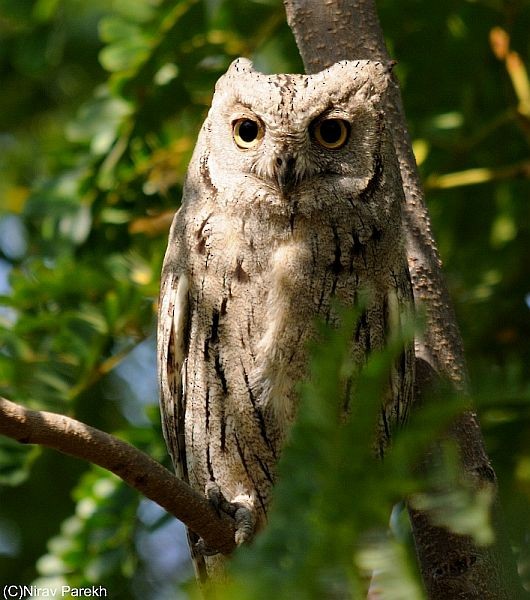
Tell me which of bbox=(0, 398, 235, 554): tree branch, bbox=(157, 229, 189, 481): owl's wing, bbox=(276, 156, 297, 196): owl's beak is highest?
bbox=(276, 156, 297, 196): owl's beak

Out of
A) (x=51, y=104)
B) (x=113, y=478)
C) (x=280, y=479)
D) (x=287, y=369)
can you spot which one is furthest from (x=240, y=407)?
(x=51, y=104)

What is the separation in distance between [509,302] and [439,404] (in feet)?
6.53

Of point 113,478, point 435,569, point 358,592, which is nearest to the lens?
point 358,592

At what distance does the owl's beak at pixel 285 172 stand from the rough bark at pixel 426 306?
0.98 feet

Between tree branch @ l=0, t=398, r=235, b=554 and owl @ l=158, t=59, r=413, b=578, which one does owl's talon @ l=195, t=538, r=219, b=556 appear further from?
tree branch @ l=0, t=398, r=235, b=554

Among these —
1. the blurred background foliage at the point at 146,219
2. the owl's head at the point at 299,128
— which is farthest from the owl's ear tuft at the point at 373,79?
the blurred background foliage at the point at 146,219

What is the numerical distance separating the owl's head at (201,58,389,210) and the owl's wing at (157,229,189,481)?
297mm

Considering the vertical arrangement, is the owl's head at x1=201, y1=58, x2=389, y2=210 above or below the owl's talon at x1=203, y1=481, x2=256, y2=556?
above

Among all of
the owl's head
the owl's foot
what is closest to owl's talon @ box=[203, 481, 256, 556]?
the owl's foot

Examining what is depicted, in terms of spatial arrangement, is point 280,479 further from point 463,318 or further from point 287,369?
point 463,318

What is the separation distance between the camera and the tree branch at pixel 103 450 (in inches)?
62.9

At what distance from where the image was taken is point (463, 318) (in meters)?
2.94

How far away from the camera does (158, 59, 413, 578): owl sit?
7.79ft

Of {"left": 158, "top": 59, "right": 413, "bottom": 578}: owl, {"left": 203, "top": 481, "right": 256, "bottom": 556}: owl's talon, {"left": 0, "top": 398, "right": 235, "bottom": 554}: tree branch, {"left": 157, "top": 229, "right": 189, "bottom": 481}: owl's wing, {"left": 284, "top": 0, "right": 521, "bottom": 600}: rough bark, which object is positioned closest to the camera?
{"left": 0, "top": 398, "right": 235, "bottom": 554}: tree branch
